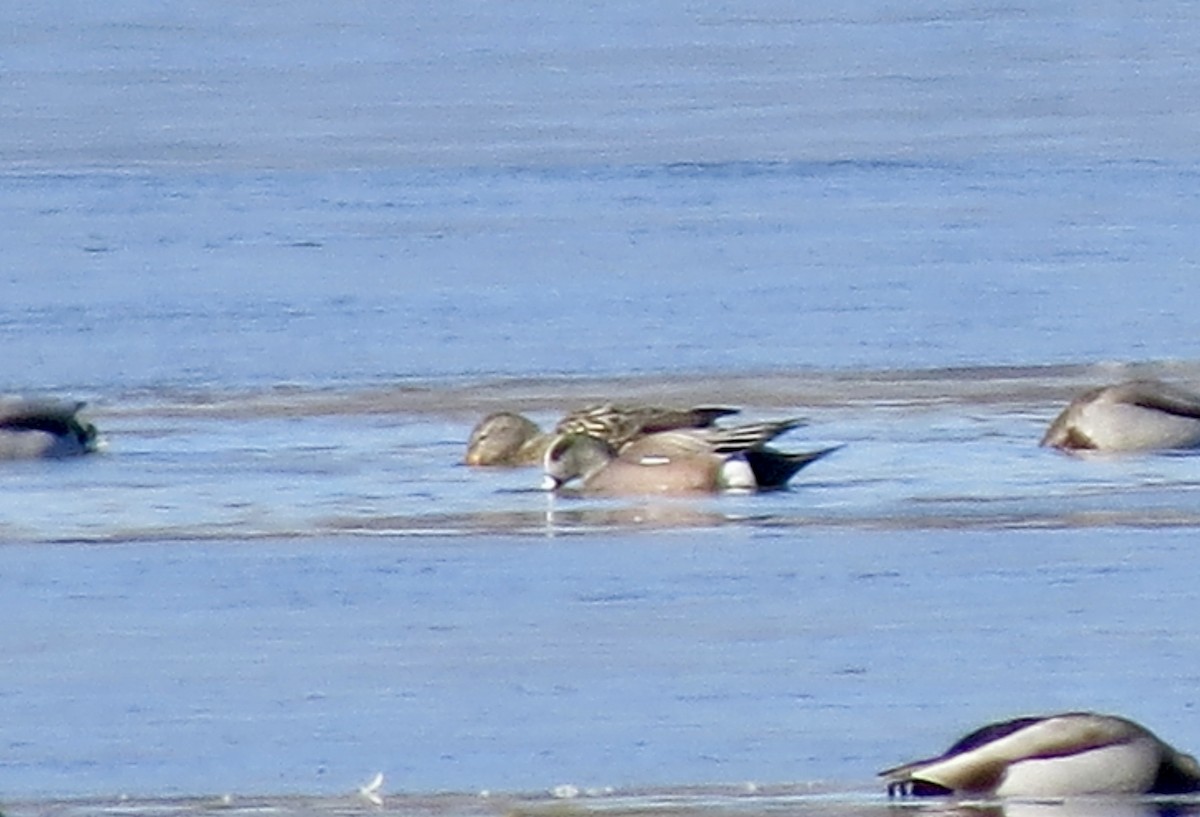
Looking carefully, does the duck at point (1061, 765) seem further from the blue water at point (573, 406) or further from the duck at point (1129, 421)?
the duck at point (1129, 421)

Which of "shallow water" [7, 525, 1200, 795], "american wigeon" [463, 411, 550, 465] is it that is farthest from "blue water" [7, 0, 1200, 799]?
"american wigeon" [463, 411, 550, 465]

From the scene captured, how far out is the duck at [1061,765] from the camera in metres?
7.10

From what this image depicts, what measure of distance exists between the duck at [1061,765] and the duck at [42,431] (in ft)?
18.7

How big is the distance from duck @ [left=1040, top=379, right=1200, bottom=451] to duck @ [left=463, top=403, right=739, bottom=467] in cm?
100

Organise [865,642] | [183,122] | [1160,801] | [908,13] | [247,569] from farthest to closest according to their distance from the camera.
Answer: [908,13]
[183,122]
[247,569]
[865,642]
[1160,801]

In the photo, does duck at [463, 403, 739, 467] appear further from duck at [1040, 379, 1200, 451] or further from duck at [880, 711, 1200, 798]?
duck at [880, 711, 1200, 798]

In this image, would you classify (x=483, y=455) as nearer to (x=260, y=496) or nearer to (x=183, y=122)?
(x=260, y=496)

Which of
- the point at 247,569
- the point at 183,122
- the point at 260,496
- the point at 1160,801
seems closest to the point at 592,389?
the point at 260,496

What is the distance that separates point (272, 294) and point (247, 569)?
6.83m

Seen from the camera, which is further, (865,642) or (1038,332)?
(1038,332)

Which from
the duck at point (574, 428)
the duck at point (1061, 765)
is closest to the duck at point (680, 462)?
the duck at point (574, 428)

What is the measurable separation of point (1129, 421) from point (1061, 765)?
5.21 m

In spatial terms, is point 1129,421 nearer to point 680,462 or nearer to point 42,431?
point 680,462

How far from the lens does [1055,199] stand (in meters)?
19.9
